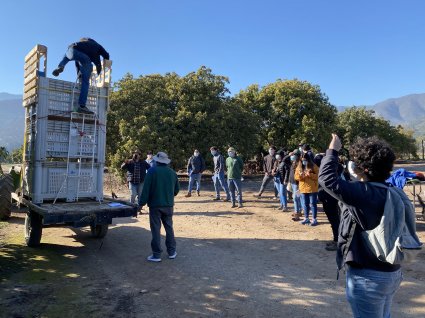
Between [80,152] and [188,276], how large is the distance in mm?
3380

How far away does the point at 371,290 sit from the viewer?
2371mm

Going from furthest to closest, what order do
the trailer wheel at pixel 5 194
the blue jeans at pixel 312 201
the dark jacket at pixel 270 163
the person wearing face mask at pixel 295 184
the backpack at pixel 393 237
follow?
1. the dark jacket at pixel 270 163
2. the trailer wheel at pixel 5 194
3. the person wearing face mask at pixel 295 184
4. the blue jeans at pixel 312 201
5. the backpack at pixel 393 237

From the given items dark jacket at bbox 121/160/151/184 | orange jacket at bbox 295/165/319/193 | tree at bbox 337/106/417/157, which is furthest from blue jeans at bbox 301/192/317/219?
tree at bbox 337/106/417/157

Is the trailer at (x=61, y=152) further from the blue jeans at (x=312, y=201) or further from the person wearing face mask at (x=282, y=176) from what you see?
the person wearing face mask at (x=282, y=176)

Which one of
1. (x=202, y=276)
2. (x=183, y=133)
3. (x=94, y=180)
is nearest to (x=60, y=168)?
(x=94, y=180)

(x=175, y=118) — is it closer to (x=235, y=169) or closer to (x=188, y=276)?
(x=235, y=169)

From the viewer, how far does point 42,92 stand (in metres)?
6.65

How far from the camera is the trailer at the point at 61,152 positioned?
21.8 feet

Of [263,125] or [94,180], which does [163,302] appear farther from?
[263,125]

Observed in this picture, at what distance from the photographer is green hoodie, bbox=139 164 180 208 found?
20.8 ft

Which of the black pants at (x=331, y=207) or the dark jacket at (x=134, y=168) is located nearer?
the black pants at (x=331, y=207)

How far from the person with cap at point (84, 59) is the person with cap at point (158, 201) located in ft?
6.50

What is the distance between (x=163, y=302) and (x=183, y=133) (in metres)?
14.5

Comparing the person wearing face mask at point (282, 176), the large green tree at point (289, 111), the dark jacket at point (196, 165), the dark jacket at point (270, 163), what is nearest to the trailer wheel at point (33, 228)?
the person wearing face mask at point (282, 176)
